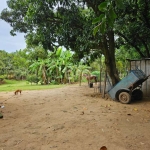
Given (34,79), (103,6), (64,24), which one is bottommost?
(34,79)

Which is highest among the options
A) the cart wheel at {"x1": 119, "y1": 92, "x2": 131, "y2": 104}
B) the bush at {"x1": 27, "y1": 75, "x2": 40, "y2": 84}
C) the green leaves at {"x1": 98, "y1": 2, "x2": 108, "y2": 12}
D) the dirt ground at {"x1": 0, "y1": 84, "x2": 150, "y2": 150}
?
the green leaves at {"x1": 98, "y1": 2, "x2": 108, "y2": 12}

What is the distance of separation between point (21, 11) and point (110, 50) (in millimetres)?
5043

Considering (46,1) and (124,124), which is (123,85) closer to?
(124,124)

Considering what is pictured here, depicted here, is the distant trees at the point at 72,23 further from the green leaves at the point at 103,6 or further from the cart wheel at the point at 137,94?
the green leaves at the point at 103,6

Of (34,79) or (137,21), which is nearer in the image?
(137,21)

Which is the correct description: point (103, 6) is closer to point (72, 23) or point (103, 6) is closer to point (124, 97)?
point (124, 97)

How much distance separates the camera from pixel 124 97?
732 cm

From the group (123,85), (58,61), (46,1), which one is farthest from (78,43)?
(58,61)

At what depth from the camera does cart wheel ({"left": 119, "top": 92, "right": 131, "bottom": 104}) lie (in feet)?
23.7

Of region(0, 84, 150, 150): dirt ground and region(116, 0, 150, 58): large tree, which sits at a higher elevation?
region(116, 0, 150, 58): large tree

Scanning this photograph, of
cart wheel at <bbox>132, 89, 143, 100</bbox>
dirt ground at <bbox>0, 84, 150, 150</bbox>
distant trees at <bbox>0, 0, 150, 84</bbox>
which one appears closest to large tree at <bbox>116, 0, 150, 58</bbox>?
distant trees at <bbox>0, 0, 150, 84</bbox>

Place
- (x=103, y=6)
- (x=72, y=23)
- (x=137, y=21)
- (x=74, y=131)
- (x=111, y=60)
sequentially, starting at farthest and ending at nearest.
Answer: (x=137, y=21)
(x=111, y=60)
(x=72, y=23)
(x=74, y=131)
(x=103, y=6)

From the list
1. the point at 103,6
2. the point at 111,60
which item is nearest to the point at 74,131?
the point at 103,6

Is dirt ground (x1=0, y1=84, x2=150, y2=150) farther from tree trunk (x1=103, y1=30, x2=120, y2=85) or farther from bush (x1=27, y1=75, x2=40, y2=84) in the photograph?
bush (x1=27, y1=75, x2=40, y2=84)
